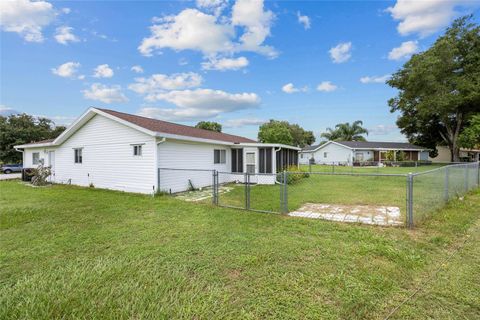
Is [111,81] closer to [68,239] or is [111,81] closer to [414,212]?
[68,239]

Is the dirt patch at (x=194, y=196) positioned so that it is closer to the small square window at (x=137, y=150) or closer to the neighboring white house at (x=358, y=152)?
the small square window at (x=137, y=150)

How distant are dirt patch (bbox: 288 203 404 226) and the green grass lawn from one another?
55 cm

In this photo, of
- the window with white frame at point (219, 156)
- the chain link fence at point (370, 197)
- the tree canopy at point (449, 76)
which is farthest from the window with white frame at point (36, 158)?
the tree canopy at point (449, 76)

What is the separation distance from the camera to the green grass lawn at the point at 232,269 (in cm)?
256

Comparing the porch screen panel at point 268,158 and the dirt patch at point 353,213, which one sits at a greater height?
the porch screen panel at point 268,158

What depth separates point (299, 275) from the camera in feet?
10.6

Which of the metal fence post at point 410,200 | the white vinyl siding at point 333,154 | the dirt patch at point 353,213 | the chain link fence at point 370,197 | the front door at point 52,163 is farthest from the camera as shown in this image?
the white vinyl siding at point 333,154

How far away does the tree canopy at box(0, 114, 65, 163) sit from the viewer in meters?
27.6

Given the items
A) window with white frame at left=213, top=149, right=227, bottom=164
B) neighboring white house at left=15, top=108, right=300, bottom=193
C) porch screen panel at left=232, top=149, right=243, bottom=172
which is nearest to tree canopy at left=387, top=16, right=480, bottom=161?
neighboring white house at left=15, top=108, right=300, bottom=193

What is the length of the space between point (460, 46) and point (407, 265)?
3773cm

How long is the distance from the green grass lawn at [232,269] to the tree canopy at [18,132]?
30143 mm

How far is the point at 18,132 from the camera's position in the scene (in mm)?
28219

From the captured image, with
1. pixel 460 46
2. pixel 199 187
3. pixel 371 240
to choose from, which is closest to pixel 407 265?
pixel 371 240

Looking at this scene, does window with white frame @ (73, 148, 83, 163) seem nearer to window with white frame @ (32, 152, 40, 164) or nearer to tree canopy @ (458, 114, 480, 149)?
window with white frame @ (32, 152, 40, 164)
